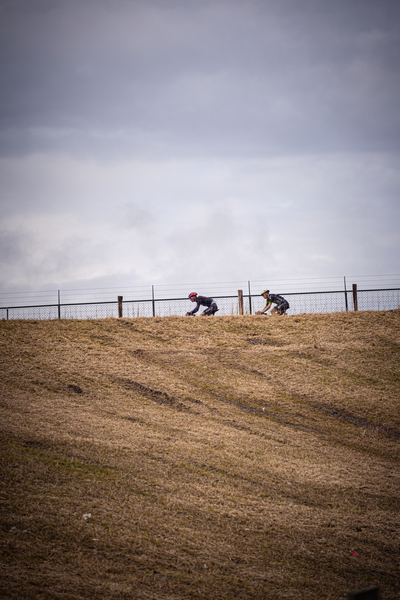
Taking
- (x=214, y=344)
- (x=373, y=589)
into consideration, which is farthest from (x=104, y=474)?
(x=214, y=344)

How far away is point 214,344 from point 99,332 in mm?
4292

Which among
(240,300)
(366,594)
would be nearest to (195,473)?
(366,594)

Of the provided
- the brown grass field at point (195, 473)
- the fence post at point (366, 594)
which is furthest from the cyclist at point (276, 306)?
the fence post at point (366, 594)

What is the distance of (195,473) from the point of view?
20.0 feet

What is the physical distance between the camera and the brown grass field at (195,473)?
13.0ft

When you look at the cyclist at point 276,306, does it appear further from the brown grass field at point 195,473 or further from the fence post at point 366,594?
the fence post at point 366,594

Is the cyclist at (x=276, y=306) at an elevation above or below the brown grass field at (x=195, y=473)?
above

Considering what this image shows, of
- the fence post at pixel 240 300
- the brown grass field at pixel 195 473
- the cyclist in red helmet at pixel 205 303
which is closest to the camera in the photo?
the brown grass field at pixel 195 473

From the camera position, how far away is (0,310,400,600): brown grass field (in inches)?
156

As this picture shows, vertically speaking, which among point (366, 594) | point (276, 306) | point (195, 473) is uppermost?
point (276, 306)

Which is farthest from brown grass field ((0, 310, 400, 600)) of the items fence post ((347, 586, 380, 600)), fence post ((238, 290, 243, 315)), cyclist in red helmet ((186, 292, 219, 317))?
fence post ((238, 290, 243, 315))

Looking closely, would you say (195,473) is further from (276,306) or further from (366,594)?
(276,306)

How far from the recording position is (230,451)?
7.10 meters

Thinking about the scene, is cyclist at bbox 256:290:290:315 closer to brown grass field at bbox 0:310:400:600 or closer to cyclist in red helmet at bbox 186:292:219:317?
cyclist in red helmet at bbox 186:292:219:317
